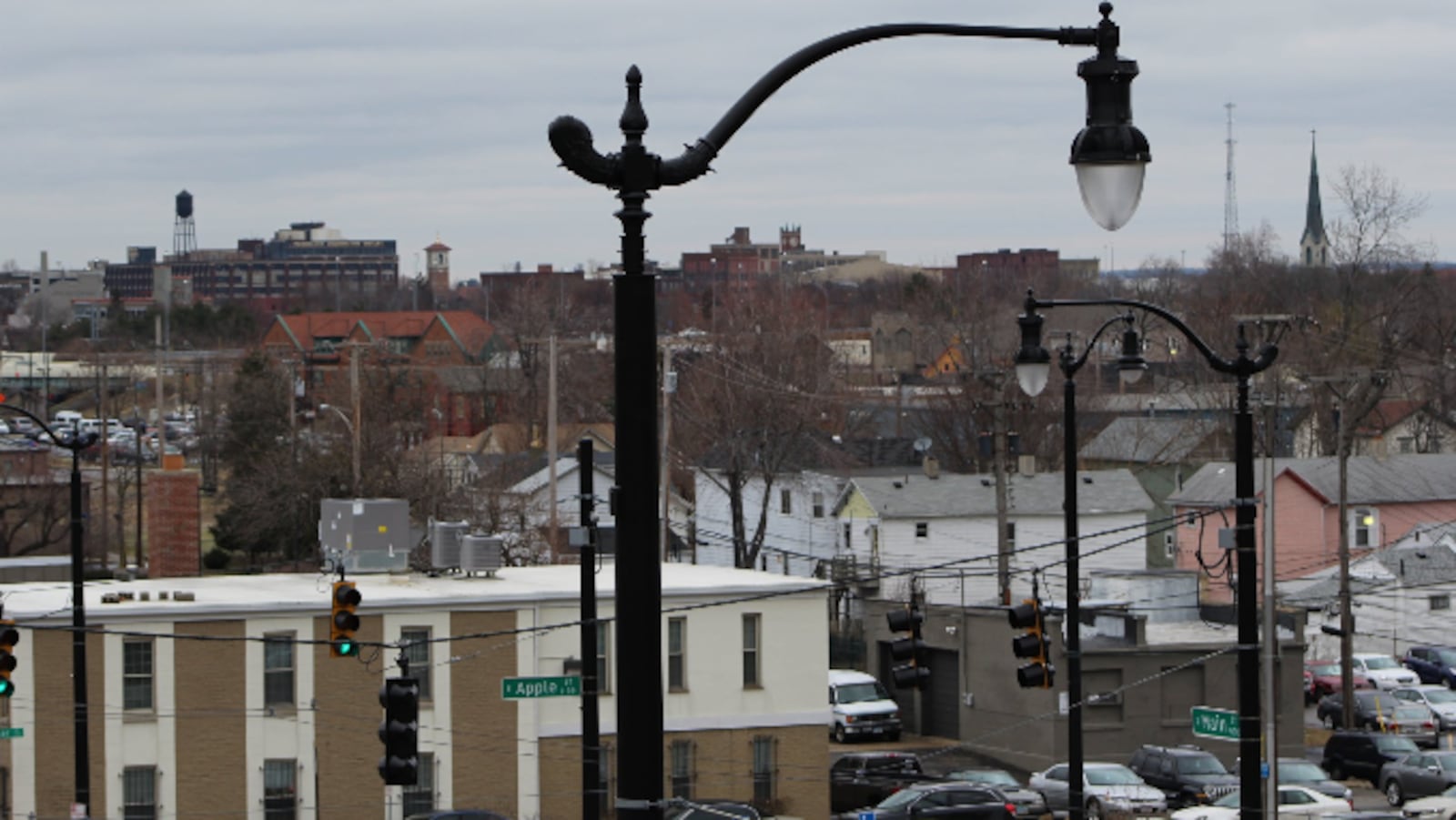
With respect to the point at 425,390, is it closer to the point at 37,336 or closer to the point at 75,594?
the point at 75,594

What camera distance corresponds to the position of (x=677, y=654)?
3675 centimetres

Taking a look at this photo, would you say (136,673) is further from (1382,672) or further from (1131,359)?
(1382,672)

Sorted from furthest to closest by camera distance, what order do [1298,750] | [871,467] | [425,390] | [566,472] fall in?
[425,390], [871,467], [566,472], [1298,750]

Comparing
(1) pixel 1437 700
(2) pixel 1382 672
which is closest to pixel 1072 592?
(1) pixel 1437 700

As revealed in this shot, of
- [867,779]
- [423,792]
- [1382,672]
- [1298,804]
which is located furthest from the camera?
[1382,672]

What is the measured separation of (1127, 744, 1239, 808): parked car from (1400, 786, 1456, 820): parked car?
11.3 feet

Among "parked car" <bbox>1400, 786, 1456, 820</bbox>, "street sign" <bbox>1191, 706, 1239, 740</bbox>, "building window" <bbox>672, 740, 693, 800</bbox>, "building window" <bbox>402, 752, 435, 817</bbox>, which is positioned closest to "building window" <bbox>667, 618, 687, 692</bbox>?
"building window" <bbox>672, 740, 693, 800</bbox>

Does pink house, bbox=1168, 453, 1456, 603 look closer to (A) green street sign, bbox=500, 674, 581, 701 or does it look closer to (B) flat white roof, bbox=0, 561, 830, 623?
(B) flat white roof, bbox=0, 561, 830, 623

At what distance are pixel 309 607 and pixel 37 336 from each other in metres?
158

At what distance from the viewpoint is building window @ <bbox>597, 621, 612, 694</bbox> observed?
35.9m

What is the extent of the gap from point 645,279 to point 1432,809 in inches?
1274

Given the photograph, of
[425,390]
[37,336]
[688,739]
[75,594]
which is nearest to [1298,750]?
[688,739]

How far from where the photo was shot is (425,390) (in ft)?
331

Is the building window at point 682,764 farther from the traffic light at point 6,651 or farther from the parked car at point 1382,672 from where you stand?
the parked car at point 1382,672
